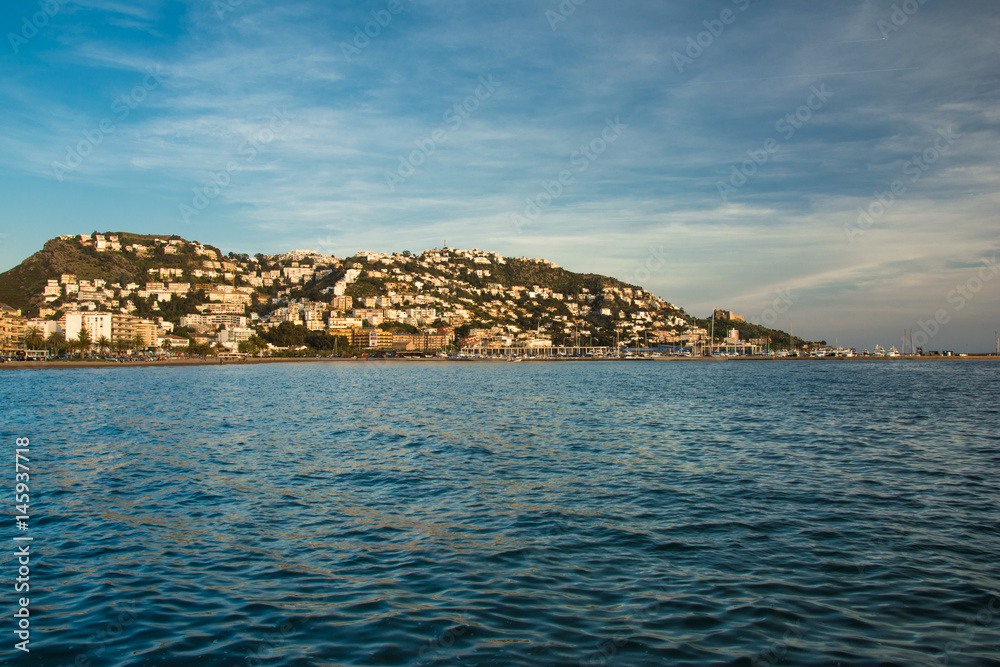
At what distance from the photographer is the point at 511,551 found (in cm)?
1047

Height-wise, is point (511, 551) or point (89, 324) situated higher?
point (89, 324)

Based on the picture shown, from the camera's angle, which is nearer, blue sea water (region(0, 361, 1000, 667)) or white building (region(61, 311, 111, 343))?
blue sea water (region(0, 361, 1000, 667))

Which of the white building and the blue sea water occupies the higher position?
the white building

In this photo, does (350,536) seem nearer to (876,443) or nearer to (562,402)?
(876,443)

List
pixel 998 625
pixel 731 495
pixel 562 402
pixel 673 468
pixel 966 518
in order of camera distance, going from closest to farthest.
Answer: pixel 998 625, pixel 966 518, pixel 731 495, pixel 673 468, pixel 562 402

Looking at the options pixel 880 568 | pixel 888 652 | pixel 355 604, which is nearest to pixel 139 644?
pixel 355 604

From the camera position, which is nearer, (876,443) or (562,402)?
(876,443)

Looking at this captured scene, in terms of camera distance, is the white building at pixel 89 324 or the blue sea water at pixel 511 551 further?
the white building at pixel 89 324

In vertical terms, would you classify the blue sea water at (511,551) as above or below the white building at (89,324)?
below

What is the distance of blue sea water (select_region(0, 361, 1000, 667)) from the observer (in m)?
7.14

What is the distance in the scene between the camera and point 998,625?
7.69 metres

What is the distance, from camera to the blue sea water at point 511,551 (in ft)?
23.4

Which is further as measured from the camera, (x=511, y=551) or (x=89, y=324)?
(x=89, y=324)

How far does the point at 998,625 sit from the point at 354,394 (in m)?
45.7
